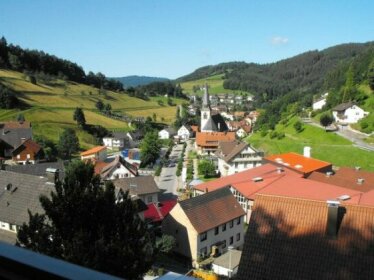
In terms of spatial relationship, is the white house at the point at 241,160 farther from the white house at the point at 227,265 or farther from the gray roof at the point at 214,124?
the gray roof at the point at 214,124

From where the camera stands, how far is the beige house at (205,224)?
24.3 meters

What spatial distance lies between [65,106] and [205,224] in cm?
7843

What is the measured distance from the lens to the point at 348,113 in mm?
71375

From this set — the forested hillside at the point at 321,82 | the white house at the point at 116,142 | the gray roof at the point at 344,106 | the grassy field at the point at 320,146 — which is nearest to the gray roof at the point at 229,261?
the grassy field at the point at 320,146

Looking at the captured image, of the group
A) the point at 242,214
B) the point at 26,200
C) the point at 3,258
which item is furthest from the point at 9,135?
the point at 3,258

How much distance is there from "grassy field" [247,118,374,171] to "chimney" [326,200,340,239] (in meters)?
38.6

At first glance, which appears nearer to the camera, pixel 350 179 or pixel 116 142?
pixel 350 179

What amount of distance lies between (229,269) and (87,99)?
318 ft

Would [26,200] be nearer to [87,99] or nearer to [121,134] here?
[121,134]

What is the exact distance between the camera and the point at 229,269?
835 inches

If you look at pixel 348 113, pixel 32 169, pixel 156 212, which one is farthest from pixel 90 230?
pixel 348 113

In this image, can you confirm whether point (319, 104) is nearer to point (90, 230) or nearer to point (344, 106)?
point (344, 106)

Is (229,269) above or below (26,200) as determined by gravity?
below

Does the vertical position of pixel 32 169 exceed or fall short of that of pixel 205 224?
it exceeds it
